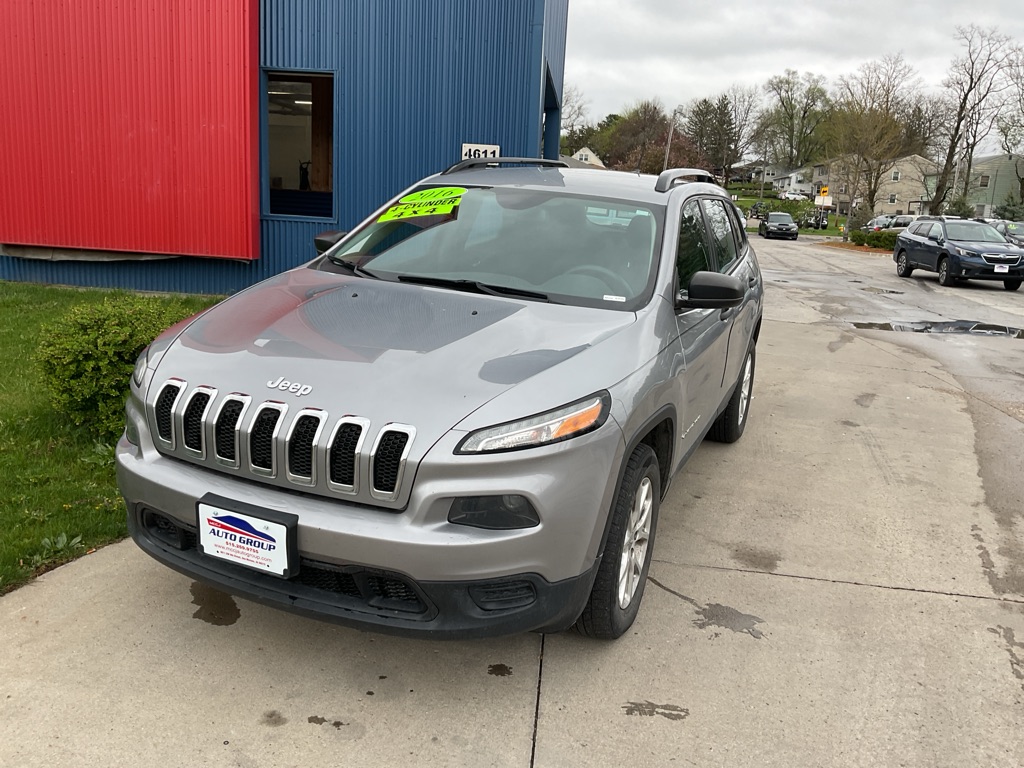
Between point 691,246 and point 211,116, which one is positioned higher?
point 211,116

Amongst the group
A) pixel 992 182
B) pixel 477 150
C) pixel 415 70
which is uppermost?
pixel 992 182

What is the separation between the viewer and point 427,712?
2.72 m

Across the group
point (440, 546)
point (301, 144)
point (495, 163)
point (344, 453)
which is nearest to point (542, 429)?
point (440, 546)

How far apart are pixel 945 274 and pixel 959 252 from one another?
0.66m

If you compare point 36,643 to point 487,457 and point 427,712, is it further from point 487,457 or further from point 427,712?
point 487,457

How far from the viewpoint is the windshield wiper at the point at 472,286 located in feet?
11.3

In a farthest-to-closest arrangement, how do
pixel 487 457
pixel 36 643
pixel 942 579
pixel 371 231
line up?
pixel 371 231 → pixel 942 579 → pixel 36 643 → pixel 487 457

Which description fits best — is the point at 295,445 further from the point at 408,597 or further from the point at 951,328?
the point at 951,328

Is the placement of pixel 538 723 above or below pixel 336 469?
below

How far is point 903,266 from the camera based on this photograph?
2103cm

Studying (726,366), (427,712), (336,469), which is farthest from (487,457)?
(726,366)

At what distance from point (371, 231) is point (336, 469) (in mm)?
2002

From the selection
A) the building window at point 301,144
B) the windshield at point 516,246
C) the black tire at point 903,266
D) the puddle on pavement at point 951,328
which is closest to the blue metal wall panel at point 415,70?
the building window at point 301,144

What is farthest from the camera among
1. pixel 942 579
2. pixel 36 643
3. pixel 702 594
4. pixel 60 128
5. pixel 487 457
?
pixel 60 128
